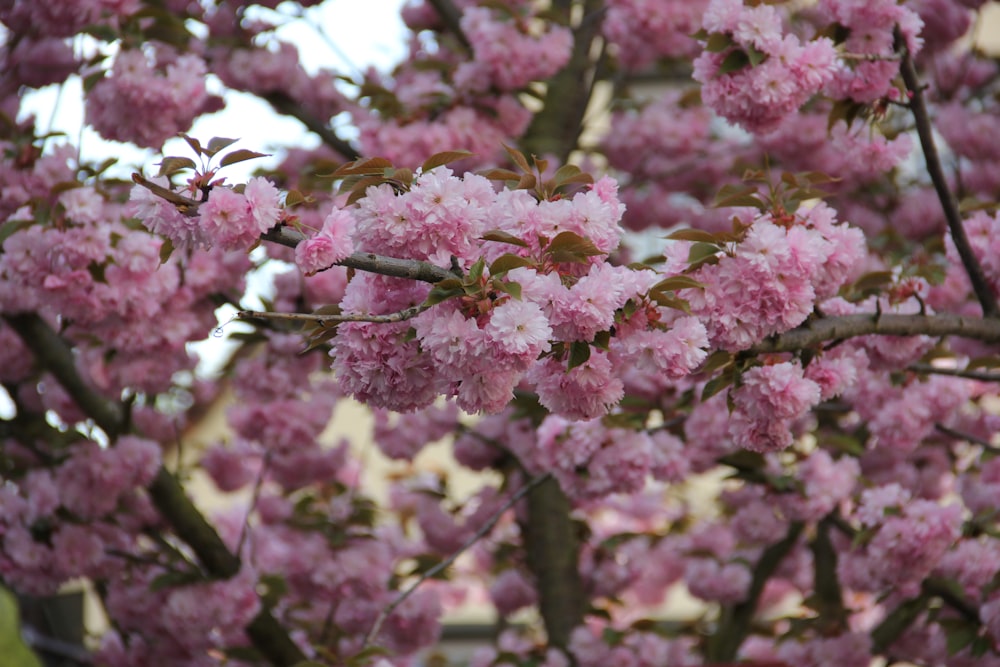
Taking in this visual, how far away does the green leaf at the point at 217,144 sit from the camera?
1.55 metres

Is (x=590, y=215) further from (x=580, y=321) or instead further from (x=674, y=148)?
(x=674, y=148)

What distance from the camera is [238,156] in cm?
157

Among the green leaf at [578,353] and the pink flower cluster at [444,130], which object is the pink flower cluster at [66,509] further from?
the green leaf at [578,353]

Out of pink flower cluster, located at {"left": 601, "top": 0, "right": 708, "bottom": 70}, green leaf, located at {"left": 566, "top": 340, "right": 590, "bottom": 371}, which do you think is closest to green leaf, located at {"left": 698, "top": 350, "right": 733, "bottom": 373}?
green leaf, located at {"left": 566, "top": 340, "right": 590, "bottom": 371}

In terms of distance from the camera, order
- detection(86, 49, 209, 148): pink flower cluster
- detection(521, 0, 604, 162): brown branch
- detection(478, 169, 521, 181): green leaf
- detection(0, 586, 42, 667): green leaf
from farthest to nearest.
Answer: detection(521, 0, 604, 162): brown branch → detection(86, 49, 209, 148): pink flower cluster → detection(478, 169, 521, 181): green leaf → detection(0, 586, 42, 667): green leaf

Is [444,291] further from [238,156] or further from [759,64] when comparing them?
[759,64]

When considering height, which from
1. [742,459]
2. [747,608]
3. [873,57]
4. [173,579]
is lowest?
[747,608]

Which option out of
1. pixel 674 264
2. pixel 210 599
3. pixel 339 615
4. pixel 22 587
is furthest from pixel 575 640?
pixel 674 264

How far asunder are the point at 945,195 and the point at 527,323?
109 cm

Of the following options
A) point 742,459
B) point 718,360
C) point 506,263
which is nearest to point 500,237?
point 506,263

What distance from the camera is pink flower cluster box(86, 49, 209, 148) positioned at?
2.68 meters

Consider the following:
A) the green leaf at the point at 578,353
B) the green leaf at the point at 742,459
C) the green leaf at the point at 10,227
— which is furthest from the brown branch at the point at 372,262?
the green leaf at the point at 742,459

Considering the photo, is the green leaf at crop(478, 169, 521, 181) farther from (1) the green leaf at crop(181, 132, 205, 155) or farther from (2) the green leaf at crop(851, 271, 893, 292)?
(2) the green leaf at crop(851, 271, 893, 292)

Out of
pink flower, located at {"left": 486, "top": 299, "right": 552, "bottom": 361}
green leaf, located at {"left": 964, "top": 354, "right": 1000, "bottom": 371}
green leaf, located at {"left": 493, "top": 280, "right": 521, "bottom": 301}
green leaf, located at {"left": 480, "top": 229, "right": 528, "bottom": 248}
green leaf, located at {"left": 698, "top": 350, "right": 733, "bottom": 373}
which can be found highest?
green leaf, located at {"left": 480, "top": 229, "right": 528, "bottom": 248}
